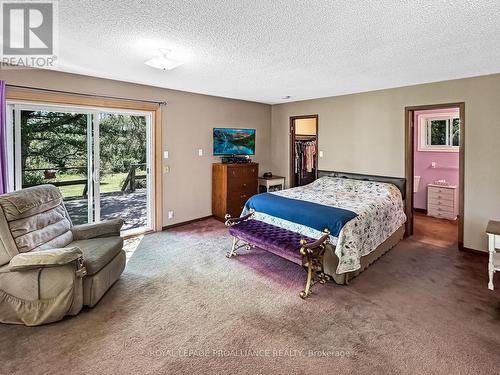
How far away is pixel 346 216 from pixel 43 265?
9.35 ft

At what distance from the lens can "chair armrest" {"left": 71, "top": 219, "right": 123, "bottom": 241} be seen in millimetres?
3084

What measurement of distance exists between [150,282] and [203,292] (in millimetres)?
632

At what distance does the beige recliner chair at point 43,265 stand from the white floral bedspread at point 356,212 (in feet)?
6.98

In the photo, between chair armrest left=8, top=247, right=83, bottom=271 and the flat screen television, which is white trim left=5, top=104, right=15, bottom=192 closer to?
chair armrest left=8, top=247, right=83, bottom=271

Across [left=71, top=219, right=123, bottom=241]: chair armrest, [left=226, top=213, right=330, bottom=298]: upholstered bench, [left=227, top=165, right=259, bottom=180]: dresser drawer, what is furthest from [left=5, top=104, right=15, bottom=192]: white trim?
[left=227, top=165, right=259, bottom=180]: dresser drawer

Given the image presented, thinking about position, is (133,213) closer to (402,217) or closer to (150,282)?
(150,282)

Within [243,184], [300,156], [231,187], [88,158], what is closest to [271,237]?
[231,187]

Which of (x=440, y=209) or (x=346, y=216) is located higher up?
(x=346, y=216)

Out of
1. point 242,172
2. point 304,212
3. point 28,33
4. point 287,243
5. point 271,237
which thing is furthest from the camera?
point 242,172

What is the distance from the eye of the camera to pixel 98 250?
273 centimetres

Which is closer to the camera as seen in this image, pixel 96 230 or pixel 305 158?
pixel 96 230

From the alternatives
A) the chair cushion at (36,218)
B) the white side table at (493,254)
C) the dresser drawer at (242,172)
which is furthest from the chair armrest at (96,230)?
the white side table at (493,254)

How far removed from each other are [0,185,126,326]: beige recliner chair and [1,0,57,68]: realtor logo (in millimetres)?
1382

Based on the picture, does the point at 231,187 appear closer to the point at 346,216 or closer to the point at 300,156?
the point at 300,156
